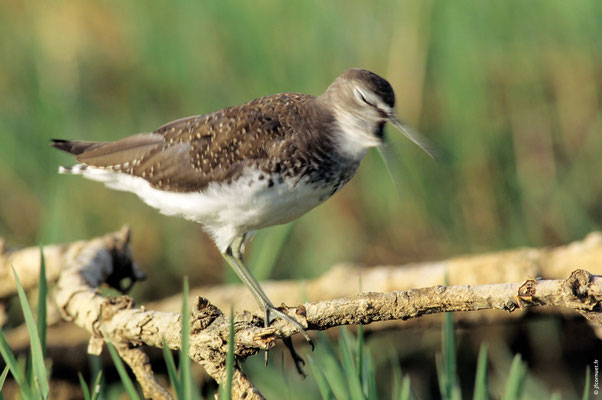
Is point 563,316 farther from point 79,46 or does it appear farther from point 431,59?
point 79,46

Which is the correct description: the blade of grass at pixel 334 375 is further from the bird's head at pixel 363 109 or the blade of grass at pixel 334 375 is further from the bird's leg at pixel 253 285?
the bird's head at pixel 363 109

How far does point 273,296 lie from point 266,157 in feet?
4.59

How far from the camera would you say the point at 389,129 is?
16.6ft

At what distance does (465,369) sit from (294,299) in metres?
1.11

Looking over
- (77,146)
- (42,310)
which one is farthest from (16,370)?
(77,146)

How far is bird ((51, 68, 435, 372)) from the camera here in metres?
3.12

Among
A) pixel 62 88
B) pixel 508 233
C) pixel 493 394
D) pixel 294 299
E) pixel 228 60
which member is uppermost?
pixel 228 60

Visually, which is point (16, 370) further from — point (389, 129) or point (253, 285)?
point (389, 129)

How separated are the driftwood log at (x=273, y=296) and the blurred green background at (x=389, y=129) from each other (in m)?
0.68

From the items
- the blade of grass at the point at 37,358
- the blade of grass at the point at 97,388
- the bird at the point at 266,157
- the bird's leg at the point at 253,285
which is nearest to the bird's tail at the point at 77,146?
the bird at the point at 266,157

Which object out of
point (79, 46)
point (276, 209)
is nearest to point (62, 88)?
point (79, 46)

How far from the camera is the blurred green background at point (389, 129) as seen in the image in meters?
4.87

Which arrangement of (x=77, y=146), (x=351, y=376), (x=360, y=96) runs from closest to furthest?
(x=351, y=376), (x=360, y=96), (x=77, y=146)

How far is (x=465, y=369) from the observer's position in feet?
14.5
